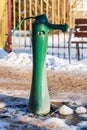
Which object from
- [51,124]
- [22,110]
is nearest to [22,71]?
[22,110]

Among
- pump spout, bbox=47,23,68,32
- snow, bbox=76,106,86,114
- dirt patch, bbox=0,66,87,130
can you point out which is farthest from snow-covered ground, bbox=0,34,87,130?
pump spout, bbox=47,23,68,32

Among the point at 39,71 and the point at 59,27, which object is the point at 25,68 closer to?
the point at 39,71

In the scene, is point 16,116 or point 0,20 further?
point 0,20

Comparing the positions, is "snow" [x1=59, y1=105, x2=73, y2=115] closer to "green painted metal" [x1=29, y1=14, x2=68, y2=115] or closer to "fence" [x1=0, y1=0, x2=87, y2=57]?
"green painted metal" [x1=29, y1=14, x2=68, y2=115]

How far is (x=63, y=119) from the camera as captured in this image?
550 centimetres

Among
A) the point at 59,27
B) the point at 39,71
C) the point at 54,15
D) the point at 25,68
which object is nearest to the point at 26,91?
the point at 39,71

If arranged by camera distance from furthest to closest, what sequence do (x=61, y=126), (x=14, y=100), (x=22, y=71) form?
(x=22, y=71), (x=14, y=100), (x=61, y=126)

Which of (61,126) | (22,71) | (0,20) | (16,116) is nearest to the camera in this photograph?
(61,126)

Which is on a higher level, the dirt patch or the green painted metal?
the green painted metal

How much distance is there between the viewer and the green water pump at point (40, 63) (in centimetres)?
569

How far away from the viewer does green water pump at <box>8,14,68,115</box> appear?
5695 millimetres

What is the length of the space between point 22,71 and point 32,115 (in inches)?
148

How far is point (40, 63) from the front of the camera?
5742 millimetres

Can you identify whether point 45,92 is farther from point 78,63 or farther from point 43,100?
point 78,63
